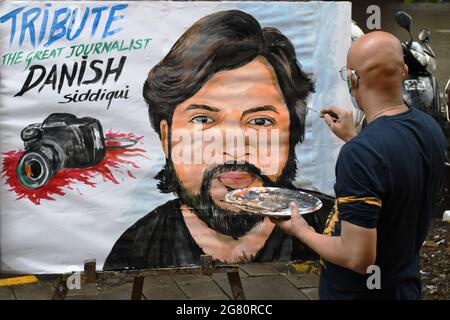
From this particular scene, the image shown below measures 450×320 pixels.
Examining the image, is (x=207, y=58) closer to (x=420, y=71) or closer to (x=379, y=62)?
(x=379, y=62)

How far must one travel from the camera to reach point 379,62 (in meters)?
1.77

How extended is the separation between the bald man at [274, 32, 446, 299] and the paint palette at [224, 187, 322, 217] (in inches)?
16.0

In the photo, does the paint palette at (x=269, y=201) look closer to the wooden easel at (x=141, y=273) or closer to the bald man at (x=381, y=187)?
the bald man at (x=381, y=187)

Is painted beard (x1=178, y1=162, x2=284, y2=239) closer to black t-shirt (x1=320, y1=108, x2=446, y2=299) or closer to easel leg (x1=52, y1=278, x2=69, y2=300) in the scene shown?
easel leg (x1=52, y1=278, x2=69, y2=300)

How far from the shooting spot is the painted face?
3.15 meters

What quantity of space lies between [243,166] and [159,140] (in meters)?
0.49

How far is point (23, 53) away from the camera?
2922 mm

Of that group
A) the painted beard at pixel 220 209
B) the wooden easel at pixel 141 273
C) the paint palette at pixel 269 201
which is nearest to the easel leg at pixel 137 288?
the wooden easel at pixel 141 273

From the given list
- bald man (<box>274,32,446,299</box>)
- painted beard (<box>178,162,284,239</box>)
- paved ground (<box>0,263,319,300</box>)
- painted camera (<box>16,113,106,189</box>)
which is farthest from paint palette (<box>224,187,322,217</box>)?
paved ground (<box>0,263,319,300</box>)

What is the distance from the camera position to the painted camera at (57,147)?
9.79 feet

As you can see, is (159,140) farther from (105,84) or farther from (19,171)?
(19,171)

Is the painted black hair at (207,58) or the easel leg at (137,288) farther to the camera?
the easel leg at (137,288)

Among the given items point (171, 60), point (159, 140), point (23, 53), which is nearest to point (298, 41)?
point (171, 60)

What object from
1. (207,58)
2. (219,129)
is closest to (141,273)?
(219,129)
